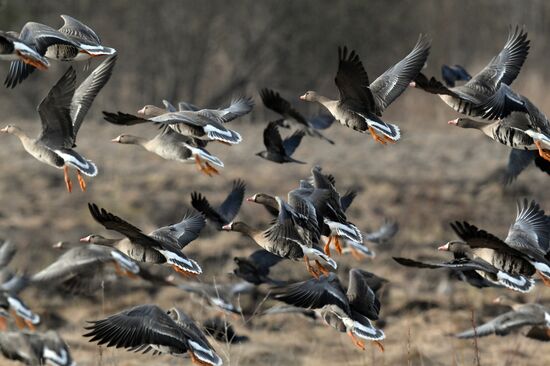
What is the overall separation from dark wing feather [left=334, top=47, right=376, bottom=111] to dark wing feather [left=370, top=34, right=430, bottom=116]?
0.93 ft

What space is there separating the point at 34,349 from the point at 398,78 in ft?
13.4

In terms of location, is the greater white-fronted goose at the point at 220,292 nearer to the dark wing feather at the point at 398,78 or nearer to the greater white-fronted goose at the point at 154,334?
the greater white-fronted goose at the point at 154,334

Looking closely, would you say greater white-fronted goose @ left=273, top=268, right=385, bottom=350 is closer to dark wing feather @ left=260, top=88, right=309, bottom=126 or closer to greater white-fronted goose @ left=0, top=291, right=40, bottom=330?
dark wing feather @ left=260, top=88, right=309, bottom=126

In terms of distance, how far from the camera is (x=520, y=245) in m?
8.77

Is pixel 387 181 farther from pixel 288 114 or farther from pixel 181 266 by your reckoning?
pixel 181 266

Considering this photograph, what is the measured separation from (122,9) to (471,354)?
63.3 feet

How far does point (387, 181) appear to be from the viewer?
60.7 feet

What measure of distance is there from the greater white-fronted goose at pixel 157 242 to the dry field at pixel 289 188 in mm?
2940

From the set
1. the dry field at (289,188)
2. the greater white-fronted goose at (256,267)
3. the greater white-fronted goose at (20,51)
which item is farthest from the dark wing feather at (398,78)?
the dry field at (289,188)

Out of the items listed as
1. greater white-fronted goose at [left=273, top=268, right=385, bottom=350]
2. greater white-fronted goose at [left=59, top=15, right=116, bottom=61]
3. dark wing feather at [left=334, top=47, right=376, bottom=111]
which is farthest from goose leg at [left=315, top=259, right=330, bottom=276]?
greater white-fronted goose at [left=59, top=15, right=116, bottom=61]

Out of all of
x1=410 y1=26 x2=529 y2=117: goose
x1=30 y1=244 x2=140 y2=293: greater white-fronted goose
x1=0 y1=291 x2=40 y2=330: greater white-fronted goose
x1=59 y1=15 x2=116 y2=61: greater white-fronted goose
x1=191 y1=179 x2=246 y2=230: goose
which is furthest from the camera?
x1=0 y1=291 x2=40 y2=330: greater white-fronted goose

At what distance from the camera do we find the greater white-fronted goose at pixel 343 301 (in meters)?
8.62

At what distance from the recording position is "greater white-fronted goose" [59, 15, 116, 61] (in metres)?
8.66

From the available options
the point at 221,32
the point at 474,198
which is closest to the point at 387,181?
the point at 474,198
